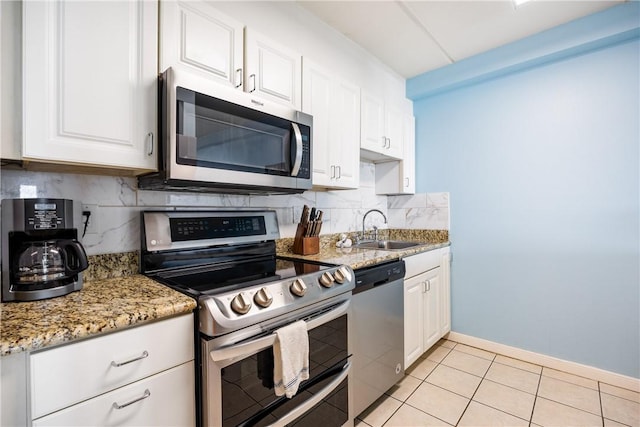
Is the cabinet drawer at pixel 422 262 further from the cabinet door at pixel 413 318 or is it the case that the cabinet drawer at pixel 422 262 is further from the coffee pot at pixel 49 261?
the coffee pot at pixel 49 261

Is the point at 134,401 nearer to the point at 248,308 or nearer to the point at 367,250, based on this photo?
the point at 248,308

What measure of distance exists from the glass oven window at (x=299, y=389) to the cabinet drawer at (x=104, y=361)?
205 millimetres

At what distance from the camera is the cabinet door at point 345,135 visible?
1979 mm

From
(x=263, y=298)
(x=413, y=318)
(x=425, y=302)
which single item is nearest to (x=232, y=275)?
(x=263, y=298)

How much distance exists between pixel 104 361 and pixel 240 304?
387 millimetres

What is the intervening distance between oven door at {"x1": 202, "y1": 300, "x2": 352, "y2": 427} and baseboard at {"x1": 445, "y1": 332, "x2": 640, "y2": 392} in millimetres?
1580

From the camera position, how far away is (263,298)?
1090mm

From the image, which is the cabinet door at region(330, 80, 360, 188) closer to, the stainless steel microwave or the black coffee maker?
the stainless steel microwave

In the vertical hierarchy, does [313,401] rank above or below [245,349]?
below

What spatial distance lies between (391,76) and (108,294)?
2.66 m

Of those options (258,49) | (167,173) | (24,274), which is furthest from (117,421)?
(258,49)

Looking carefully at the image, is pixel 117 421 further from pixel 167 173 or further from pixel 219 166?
pixel 219 166

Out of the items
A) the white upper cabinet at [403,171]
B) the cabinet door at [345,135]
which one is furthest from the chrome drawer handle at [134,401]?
the white upper cabinet at [403,171]

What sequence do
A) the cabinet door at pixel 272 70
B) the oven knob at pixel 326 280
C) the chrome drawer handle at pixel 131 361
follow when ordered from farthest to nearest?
the cabinet door at pixel 272 70, the oven knob at pixel 326 280, the chrome drawer handle at pixel 131 361
